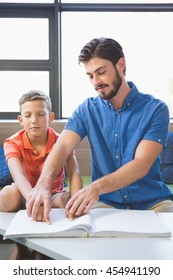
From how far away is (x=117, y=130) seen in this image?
5.64 ft

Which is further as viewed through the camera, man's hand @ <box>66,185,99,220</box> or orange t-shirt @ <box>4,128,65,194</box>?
orange t-shirt @ <box>4,128,65,194</box>

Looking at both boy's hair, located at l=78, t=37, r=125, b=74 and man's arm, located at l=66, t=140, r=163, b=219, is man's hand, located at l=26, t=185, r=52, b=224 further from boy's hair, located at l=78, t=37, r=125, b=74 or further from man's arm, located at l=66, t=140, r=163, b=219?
boy's hair, located at l=78, t=37, r=125, b=74

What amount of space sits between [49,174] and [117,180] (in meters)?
0.25

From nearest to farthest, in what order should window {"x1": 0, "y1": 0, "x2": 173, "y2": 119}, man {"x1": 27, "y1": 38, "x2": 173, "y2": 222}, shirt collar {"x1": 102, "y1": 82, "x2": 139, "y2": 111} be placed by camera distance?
1. man {"x1": 27, "y1": 38, "x2": 173, "y2": 222}
2. shirt collar {"x1": 102, "y1": 82, "x2": 139, "y2": 111}
3. window {"x1": 0, "y1": 0, "x2": 173, "y2": 119}

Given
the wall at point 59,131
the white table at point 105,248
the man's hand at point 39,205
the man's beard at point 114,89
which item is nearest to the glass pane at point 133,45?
the wall at point 59,131

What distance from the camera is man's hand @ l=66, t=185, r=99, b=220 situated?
1.19 meters

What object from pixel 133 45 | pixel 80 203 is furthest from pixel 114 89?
pixel 133 45

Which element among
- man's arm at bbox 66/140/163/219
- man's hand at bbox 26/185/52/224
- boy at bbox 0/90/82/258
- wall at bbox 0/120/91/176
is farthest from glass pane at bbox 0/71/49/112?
man's hand at bbox 26/185/52/224

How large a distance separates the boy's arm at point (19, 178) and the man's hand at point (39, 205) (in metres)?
0.20

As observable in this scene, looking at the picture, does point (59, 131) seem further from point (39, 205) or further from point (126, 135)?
point (39, 205)

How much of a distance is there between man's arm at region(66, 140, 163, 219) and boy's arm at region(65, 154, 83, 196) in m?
0.19

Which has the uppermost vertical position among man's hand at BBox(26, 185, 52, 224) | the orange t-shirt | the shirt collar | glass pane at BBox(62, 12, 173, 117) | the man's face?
glass pane at BBox(62, 12, 173, 117)

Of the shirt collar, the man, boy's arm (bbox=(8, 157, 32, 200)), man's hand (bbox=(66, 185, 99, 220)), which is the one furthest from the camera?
the shirt collar
